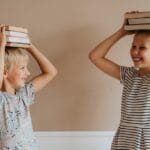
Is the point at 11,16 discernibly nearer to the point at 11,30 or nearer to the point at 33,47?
the point at 33,47

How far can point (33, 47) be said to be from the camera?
1.42 metres

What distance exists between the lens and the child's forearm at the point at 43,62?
4.67 feet

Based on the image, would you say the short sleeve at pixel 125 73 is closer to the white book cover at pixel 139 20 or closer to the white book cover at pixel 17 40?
the white book cover at pixel 139 20

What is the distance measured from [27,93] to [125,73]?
399 mm

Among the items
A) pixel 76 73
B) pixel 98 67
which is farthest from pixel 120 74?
pixel 76 73

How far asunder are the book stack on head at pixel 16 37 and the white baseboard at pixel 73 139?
468 millimetres

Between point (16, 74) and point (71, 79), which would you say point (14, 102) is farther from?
point (71, 79)

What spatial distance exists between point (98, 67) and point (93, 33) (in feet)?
0.54

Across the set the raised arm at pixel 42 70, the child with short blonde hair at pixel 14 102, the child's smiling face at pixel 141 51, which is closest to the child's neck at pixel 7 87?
the child with short blonde hair at pixel 14 102

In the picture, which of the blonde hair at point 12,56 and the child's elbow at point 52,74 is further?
the child's elbow at point 52,74

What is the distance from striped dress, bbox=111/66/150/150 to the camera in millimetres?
1303

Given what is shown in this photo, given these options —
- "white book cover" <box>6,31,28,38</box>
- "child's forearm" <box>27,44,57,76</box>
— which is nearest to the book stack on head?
"white book cover" <box>6,31,28,38</box>

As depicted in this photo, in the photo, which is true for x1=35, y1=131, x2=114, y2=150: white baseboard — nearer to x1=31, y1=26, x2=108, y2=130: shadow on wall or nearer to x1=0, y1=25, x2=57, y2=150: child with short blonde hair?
x1=31, y1=26, x2=108, y2=130: shadow on wall

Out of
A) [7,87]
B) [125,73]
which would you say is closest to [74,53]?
[125,73]
